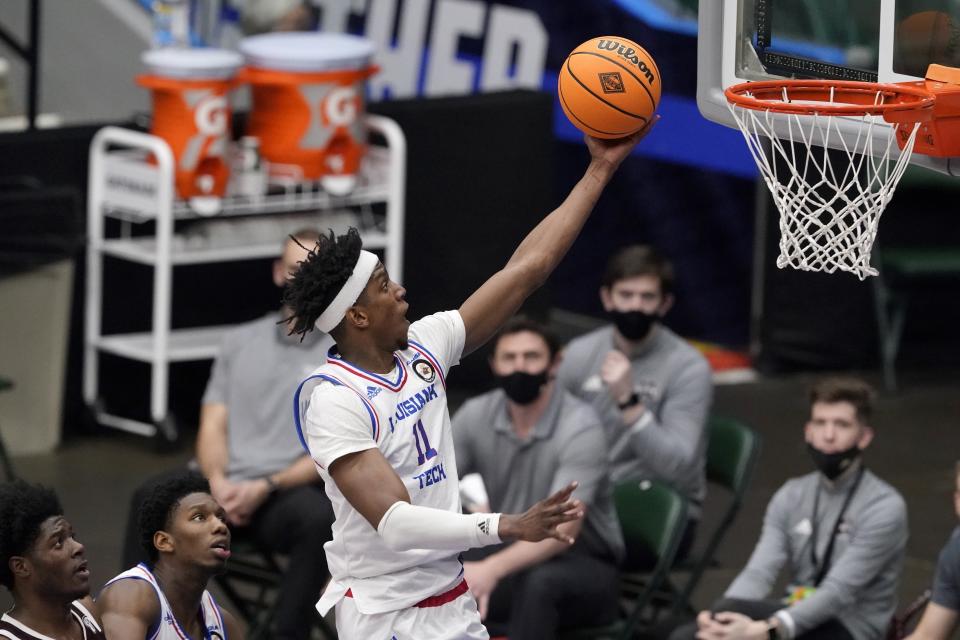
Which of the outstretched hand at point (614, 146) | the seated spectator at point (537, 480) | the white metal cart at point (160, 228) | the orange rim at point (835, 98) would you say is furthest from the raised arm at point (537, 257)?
the white metal cart at point (160, 228)

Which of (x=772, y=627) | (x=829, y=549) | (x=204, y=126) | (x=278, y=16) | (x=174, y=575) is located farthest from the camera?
(x=278, y=16)

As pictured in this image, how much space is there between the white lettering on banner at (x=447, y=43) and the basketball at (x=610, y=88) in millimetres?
6049

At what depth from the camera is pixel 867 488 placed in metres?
5.91

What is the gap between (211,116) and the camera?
8609mm

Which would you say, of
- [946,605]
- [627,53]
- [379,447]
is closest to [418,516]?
[379,447]

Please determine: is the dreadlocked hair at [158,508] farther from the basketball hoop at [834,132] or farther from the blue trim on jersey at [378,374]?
the basketball hoop at [834,132]

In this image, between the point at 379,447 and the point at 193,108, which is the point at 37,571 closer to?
the point at 379,447

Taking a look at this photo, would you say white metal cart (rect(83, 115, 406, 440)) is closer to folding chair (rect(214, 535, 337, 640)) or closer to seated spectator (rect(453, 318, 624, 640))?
folding chair (rect(214, 535, 337, 640))

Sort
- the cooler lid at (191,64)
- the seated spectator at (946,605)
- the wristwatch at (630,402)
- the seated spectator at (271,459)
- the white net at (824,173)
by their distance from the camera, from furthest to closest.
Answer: the cooler lid at (191,64)
the wristwatch at (630,402)
the seated spectator at (271,459)
the seated spectator at (946,605)
the white net at (824,173)

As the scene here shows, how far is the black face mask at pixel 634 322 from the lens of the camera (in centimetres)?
666

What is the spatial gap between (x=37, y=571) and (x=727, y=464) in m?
3.09

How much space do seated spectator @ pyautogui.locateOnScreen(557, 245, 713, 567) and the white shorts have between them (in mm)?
2049

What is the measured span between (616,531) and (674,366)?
80 centimetres

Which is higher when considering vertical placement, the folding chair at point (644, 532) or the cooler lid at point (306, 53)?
the cooler lid at point (306, 53)
